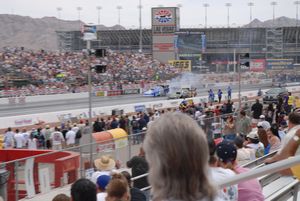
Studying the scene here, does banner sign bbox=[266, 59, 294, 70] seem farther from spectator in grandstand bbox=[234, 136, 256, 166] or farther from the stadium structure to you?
spectator in grandstand bbox=[234, 136, 256, 166]

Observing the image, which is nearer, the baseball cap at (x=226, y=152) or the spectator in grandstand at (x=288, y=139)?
the baseball cap at (x=226, y=152)

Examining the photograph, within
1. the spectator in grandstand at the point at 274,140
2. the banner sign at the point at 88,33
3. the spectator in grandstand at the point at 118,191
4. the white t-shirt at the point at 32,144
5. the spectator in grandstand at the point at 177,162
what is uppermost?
the banner sign at the point at 88,33

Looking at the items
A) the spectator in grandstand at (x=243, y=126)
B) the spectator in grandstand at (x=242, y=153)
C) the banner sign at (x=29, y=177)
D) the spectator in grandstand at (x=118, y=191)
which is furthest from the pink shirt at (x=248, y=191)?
the spectator in grandstand at (x=243, y=126)

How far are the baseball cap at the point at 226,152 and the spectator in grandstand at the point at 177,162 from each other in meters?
2.02

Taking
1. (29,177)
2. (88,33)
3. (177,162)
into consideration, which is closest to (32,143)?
(88,33)

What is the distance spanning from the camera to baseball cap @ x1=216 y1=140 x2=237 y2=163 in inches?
174

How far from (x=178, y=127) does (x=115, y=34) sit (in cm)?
11892

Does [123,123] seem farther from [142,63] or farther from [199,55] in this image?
[199,55]

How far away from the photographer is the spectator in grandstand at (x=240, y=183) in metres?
4.30

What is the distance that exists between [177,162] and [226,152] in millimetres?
2180

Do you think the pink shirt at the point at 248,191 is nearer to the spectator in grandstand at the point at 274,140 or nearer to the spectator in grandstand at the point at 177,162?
the spectator in grandstand at the point at 177,162

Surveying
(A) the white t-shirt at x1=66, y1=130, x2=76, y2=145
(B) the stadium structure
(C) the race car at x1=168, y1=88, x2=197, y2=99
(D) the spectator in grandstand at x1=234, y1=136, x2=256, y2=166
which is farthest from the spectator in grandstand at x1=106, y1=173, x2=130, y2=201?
(B) the stadium structure

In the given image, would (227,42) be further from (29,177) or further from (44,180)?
(29,177)

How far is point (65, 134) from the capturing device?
67.4 ft
